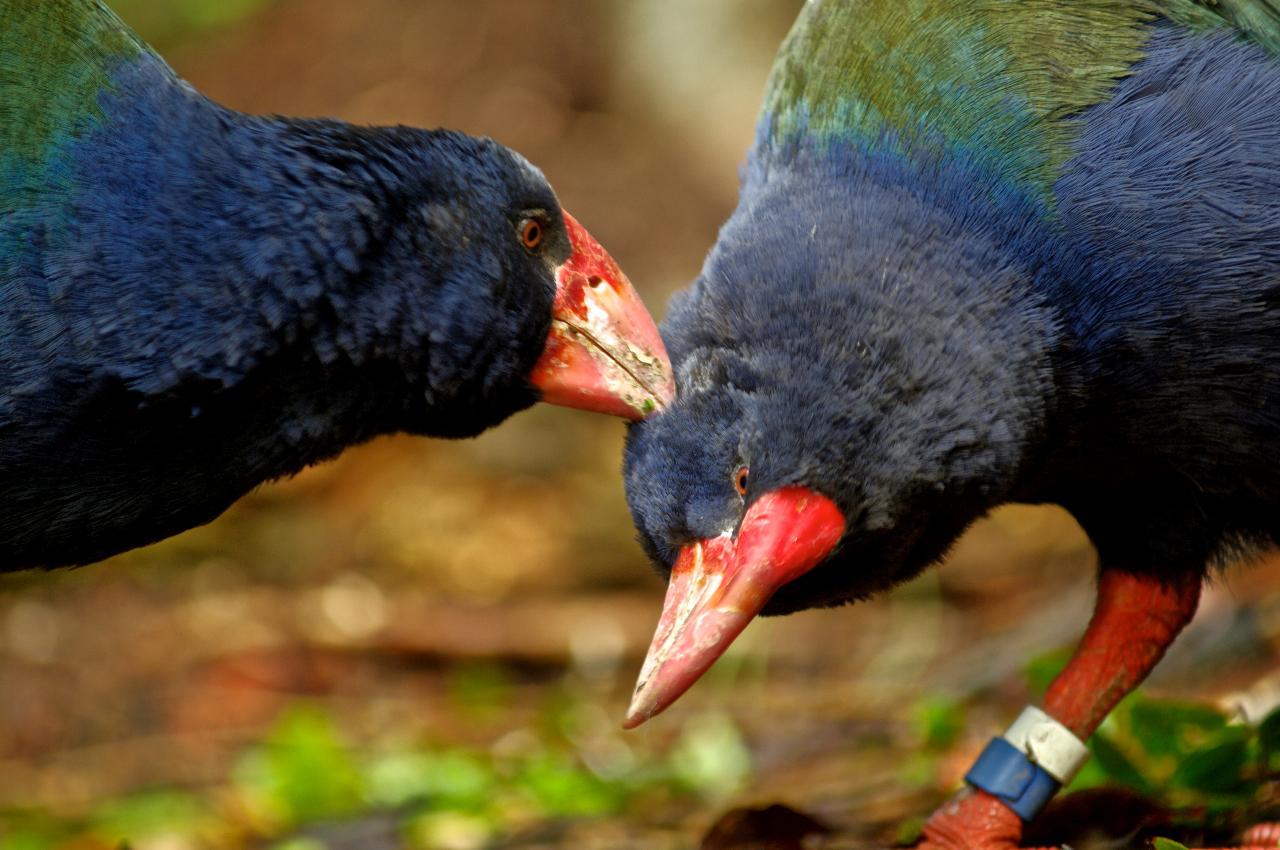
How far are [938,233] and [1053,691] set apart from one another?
1281 millimetres

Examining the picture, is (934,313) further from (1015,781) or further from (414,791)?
(414,791)

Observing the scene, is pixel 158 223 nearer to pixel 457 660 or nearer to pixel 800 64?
pixel 800 64

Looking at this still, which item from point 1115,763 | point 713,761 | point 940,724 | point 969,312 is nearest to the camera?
point 969,312

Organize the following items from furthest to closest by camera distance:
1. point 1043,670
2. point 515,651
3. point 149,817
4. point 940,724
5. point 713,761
Answer: point 515,651 < point 149,817 < point 713,761 < point 940,724 < point 1043,670

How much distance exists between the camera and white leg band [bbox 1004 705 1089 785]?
3.40 m

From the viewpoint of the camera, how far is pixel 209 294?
9.17ft

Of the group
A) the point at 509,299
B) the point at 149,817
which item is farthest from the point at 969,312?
the point at 149,817

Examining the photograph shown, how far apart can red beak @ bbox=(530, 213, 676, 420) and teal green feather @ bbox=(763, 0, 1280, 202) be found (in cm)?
51

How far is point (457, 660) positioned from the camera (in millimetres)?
6348

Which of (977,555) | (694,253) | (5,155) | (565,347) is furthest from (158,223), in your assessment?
(694,253)

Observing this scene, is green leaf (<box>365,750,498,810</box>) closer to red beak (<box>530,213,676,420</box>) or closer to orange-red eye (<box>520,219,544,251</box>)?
red beak (<box>530,213,676,420</box>)

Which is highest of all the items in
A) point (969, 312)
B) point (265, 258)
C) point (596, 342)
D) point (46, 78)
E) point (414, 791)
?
point (46, 78)

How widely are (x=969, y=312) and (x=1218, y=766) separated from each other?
137cm

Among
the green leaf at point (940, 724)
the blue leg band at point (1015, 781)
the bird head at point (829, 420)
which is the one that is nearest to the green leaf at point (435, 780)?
the green leaf at point (940, 724)
